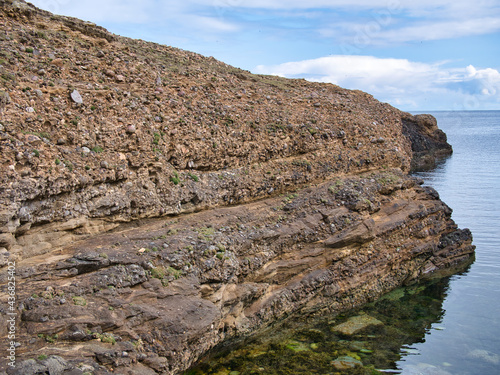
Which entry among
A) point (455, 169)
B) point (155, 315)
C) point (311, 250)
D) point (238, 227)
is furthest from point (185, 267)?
point (455, 169)

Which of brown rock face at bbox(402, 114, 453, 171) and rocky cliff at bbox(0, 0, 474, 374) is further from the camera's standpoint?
brown rock face at bbox(402, 114, 453, 171)

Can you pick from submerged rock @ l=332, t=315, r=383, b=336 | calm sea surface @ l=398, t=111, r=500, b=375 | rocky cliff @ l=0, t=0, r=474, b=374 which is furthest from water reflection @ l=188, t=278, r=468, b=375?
rocky cliff @ l=0, t=0, r=474, b=374

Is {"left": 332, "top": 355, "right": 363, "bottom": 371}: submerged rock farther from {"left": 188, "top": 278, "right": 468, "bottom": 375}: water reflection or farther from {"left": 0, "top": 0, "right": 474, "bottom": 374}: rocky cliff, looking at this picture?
{"left": 0, "top": 0, "right": 474, "bottom": 374}: rocky cliff

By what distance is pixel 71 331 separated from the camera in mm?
11188

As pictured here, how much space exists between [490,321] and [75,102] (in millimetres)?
18986

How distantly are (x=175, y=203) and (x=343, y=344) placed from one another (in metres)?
8.05

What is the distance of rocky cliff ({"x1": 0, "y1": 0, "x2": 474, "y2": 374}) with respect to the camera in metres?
12.3

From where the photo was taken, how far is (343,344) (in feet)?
56.1

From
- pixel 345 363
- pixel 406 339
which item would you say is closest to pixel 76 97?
pixel 345 363

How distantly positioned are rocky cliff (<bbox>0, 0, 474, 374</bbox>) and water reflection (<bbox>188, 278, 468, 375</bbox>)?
72 centimetres

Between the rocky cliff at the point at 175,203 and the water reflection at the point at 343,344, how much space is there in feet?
2.37

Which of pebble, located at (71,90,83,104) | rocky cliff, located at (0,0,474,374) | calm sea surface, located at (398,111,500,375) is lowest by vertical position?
calm sea surface, located at (398,111,500,375)

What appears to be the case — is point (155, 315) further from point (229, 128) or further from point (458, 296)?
A: point (458, 296)

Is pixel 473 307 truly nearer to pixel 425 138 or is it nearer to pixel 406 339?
pixel 406 339
